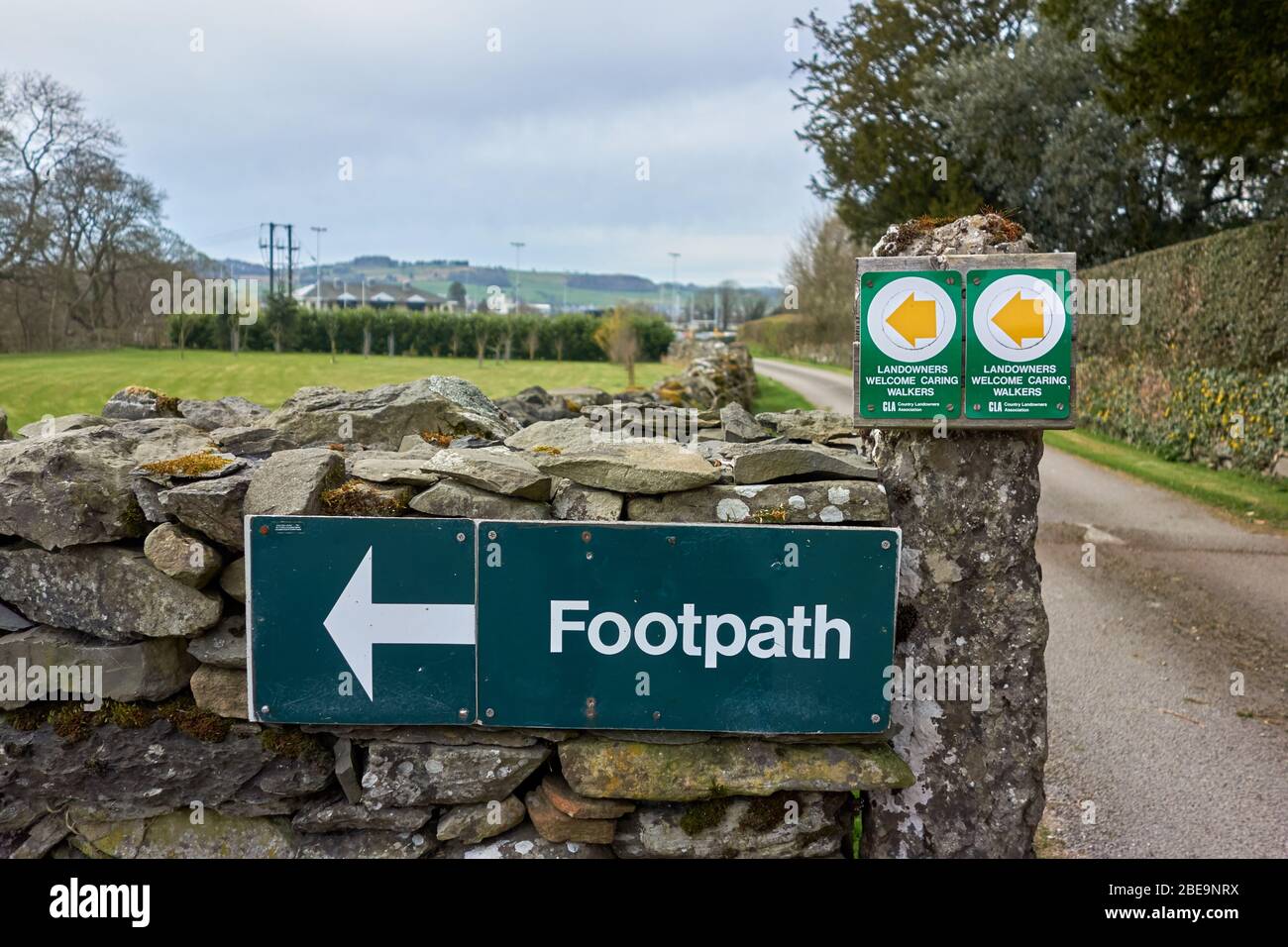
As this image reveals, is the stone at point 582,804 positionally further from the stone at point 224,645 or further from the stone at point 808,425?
the stone at point 808,425

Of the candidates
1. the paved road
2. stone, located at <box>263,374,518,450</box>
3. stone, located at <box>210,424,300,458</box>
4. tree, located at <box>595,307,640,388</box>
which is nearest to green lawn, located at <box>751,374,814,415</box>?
tree, located at <box>595,307,640,388</box>

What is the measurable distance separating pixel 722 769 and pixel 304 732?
1560mm

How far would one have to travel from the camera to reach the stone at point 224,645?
12.1 feet

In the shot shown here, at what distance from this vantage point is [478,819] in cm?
370

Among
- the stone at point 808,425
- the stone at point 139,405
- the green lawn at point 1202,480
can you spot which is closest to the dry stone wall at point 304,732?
the stone at point 808,425

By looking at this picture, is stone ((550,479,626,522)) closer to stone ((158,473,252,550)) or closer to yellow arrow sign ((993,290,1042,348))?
stone ((158,473,252,550))

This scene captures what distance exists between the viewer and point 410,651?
11.9 feet

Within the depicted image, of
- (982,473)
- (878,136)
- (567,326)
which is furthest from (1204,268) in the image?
(567,326)

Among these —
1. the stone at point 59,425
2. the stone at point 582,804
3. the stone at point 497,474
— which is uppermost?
the stone at point 59,425

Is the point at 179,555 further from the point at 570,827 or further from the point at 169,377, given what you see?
the point at 169,377

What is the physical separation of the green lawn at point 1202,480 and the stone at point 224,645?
A: 10.8 metres

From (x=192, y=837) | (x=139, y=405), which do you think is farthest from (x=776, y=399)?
(x=192, y=837)

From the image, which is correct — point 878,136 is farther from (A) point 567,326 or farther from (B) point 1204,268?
(A) point 567,326

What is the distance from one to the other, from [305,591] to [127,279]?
12.8 m
